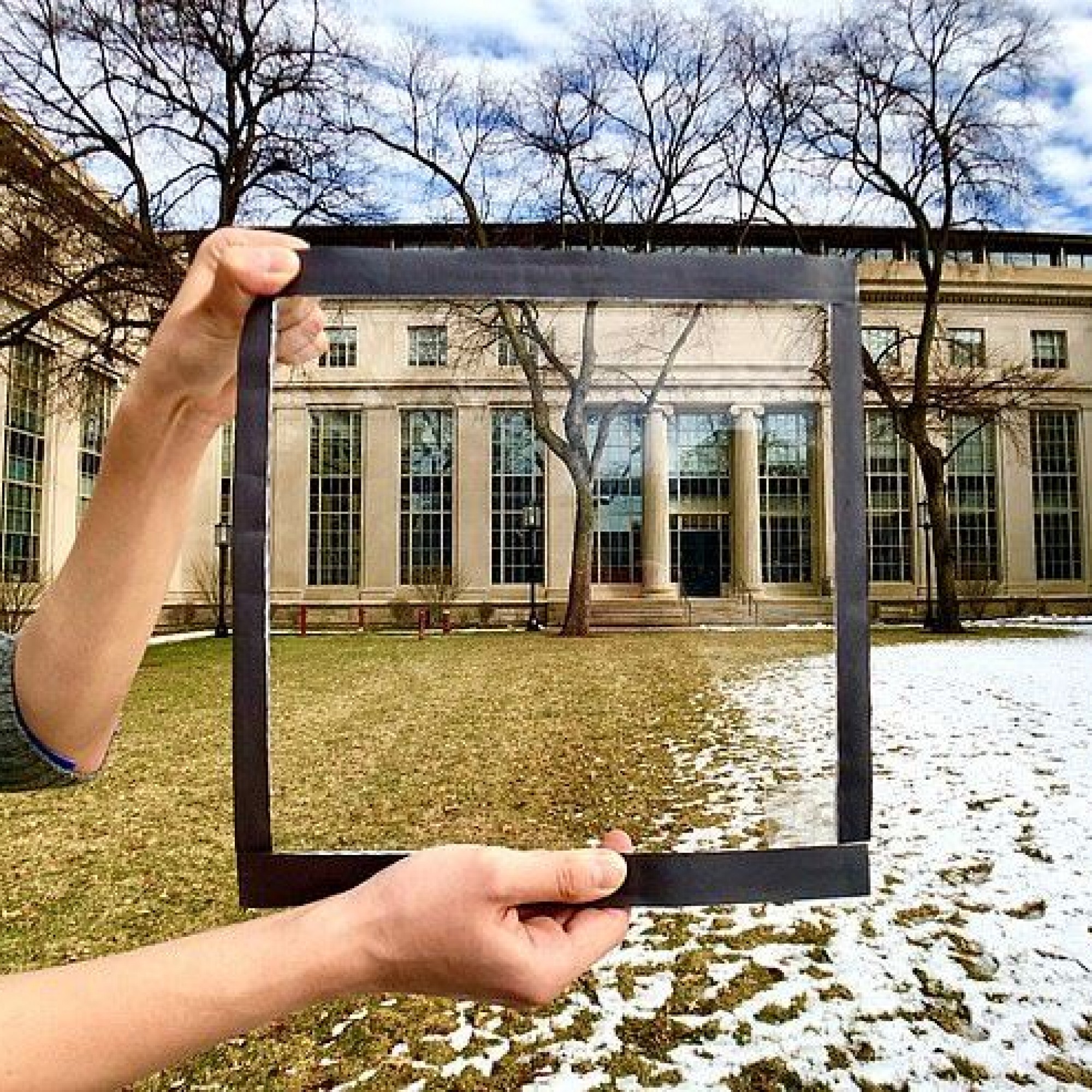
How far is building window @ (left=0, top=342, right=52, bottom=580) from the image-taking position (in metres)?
19.5

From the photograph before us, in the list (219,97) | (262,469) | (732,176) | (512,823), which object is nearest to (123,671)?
(262,469)

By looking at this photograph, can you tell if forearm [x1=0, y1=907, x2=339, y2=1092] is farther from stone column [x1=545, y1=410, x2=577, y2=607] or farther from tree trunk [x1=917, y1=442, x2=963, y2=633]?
tree trunk [x1=917, y1=442, x2=963, y2=633]

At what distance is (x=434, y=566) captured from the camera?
4.41 ft

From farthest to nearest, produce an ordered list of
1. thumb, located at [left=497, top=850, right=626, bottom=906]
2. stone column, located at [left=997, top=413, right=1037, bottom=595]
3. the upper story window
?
the upper story window < stone column, located at [left=997, top=413, right=1037, bottom=595] < thumb, located at [left=497, top=850, right=626, bottom=906]

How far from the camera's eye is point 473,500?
1.27 metres

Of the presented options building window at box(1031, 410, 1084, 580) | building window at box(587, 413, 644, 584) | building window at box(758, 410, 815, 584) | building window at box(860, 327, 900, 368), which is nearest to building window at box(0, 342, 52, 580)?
building window at box(860, 327, 900, 368)

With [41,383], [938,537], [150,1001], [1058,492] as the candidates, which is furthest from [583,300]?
[1058,492]

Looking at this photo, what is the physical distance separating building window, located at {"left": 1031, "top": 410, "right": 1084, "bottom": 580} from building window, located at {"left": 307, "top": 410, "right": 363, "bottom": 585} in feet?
103

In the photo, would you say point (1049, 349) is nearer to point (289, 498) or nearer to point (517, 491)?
point (517, 491)

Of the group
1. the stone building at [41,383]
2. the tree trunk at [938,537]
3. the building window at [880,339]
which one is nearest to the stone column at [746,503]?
the stone building at [41,383]

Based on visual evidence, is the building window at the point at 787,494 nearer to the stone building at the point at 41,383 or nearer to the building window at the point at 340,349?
the building window at the point at 340,349

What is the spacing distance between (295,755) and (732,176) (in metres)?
18.7

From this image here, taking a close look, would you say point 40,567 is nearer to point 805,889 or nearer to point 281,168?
point 281,168

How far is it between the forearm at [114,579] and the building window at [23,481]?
1977 cm
